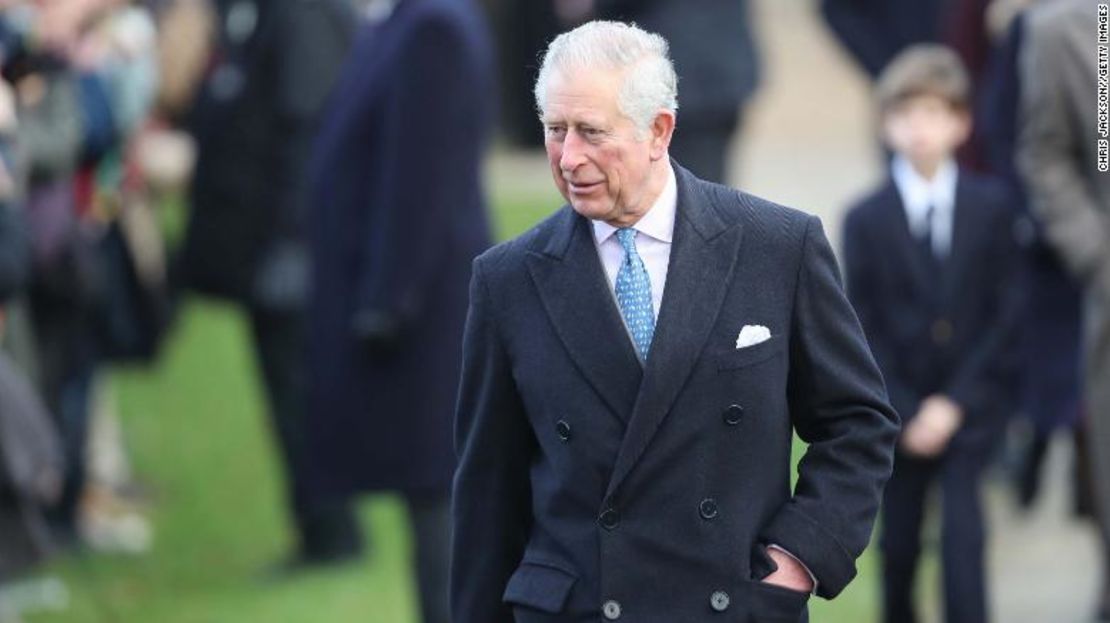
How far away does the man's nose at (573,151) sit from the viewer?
4949mm

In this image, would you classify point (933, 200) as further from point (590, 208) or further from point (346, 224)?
point (590, 208)

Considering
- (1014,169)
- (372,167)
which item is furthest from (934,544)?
(372,167)

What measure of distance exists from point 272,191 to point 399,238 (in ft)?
6.74

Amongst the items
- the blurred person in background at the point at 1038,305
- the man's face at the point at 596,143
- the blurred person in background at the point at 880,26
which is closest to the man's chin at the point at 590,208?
the man's face at the point at 596,143

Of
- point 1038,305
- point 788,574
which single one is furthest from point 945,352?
point 788,574

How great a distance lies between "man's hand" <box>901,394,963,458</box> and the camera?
8.20 metres

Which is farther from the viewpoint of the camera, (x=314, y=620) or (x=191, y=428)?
(x=191, y=428)

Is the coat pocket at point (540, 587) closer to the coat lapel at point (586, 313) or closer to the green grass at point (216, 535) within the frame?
the coat lapel at point (586, 313)

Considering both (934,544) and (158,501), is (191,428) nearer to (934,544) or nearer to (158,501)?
(158,501)

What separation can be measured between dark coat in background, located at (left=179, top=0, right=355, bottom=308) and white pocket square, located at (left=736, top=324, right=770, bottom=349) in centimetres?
481

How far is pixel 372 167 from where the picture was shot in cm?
821

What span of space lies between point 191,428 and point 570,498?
8.01 metres

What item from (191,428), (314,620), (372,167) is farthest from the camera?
(191,428)

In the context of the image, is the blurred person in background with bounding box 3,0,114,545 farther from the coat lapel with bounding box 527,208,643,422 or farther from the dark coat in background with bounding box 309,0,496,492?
the coat lapel with bounding box 527,208,643,422
